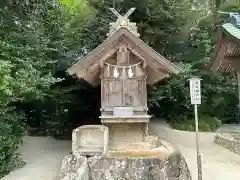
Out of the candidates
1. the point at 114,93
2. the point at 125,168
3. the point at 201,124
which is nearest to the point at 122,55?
the point at 114,93

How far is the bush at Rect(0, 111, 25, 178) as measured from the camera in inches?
391

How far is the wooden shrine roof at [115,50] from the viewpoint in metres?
10.6

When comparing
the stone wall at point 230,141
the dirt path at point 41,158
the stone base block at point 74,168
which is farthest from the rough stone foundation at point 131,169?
the stone wall at point 230,141

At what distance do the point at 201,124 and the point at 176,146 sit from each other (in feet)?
16.3

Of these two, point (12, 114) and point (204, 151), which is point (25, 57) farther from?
point (204, 151)

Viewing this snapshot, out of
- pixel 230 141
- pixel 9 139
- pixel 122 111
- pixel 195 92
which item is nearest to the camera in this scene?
pixel 195 92

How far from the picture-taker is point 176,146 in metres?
13.4

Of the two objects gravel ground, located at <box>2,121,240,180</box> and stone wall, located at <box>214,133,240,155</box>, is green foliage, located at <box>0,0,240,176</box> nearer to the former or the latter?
gravel ground, located at <box>2,121,240,180</box>

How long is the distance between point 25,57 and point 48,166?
12.3 feet

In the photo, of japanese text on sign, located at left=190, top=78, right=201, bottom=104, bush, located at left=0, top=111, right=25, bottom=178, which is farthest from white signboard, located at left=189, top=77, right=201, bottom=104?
bush, located at left=0, top=111, right=25, bottom=178

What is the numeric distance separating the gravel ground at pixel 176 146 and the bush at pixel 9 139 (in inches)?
11.3

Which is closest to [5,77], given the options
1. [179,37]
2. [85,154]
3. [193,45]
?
[85,154]

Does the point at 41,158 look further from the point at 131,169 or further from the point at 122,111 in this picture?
the point at 131,169

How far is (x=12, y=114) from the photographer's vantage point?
11016 millimetres
